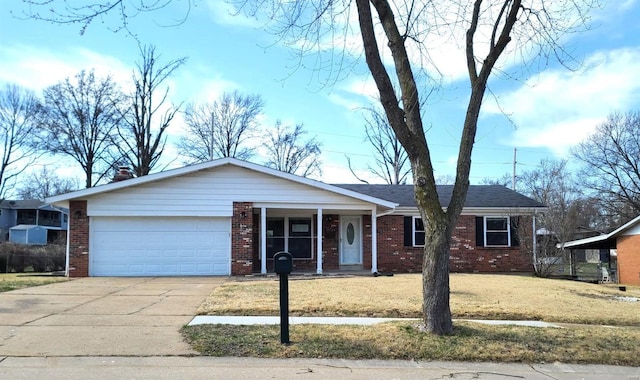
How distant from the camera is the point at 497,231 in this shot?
22078 mm

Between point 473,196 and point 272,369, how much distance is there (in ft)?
62.1

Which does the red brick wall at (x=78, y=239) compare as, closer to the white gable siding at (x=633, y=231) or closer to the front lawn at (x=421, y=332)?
the front lawn at (x=421, y=332)

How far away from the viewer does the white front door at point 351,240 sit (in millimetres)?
21250

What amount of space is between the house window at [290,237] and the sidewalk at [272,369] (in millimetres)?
14699

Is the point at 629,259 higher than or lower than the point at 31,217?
Answer: lower

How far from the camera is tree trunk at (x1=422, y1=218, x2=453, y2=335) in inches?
295

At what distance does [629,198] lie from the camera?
40.2 metres

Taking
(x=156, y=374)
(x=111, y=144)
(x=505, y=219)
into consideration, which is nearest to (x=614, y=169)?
(x=505, y=219)

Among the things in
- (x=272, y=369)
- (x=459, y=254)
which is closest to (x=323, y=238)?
(x=459, y=254)

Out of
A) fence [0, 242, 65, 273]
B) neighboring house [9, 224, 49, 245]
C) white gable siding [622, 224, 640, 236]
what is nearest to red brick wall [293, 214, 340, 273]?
white gable siding [622, 224, 640, 236]

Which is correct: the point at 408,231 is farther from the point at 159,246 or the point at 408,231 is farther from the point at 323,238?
the point at 159,246

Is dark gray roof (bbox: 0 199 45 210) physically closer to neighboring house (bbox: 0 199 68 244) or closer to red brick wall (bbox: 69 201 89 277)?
neighboring house (bbox: 0 199 68 244)

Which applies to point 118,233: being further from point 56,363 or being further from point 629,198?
point 629,198

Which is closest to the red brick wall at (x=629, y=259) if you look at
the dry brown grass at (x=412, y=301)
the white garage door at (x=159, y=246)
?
the dry brown grass at (x=412, y=301)
